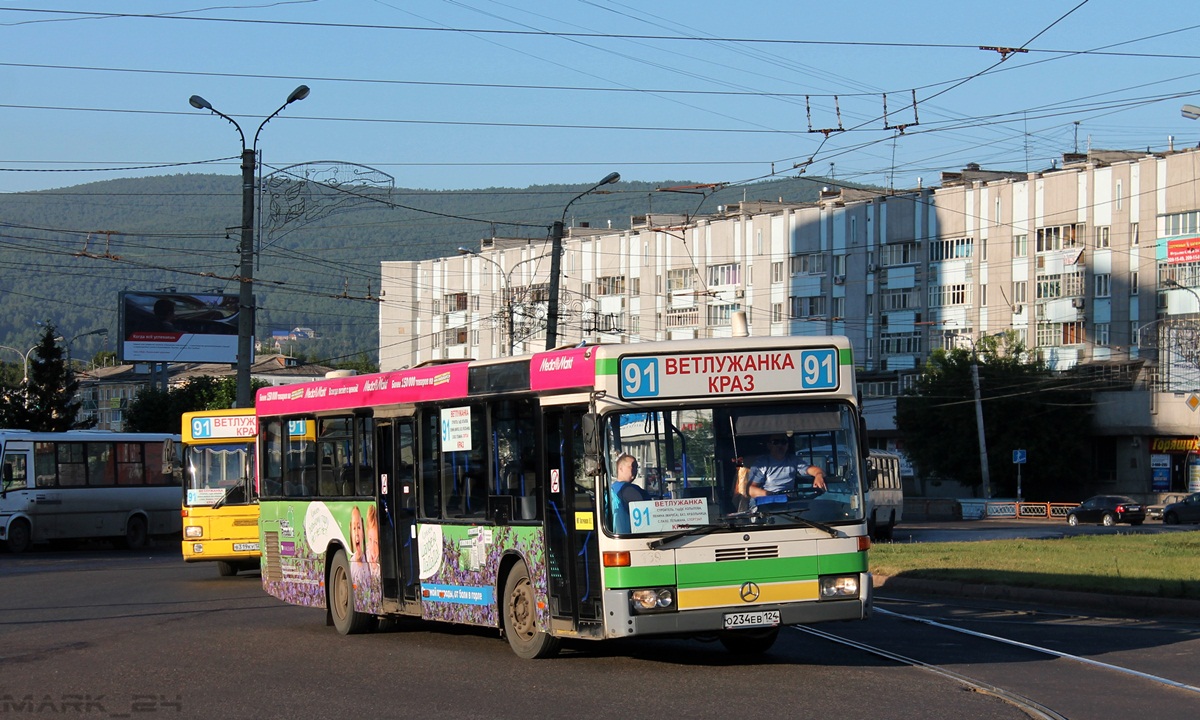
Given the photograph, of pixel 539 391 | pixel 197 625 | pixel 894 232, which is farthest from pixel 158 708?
pixel 894 232

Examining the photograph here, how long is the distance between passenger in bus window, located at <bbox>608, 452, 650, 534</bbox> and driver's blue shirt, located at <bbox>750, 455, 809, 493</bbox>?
0.84m

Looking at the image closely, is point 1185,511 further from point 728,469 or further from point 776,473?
point 728,469

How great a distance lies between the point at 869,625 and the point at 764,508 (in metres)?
4.60

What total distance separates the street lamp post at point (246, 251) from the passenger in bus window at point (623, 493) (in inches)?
790

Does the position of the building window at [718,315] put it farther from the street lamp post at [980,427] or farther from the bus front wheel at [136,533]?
the bus front wheel at [136,533]

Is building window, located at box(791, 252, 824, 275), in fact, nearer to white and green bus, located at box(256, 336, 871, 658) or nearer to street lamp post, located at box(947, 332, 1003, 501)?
street lamp post, located at box(947, 332, 1003, 501)

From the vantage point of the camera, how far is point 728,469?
10906mm

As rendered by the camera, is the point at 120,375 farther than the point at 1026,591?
Yes

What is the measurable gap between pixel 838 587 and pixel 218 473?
59.7 ft

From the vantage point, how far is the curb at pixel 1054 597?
15914mm

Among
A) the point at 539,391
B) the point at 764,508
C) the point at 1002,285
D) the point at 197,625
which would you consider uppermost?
the point at 1002,285

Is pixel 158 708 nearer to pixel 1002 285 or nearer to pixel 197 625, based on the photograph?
pixel 197 625

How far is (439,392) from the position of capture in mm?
13875

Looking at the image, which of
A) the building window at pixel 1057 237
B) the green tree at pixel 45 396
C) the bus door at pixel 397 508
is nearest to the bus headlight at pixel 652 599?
the bus door at pixel 397 508
